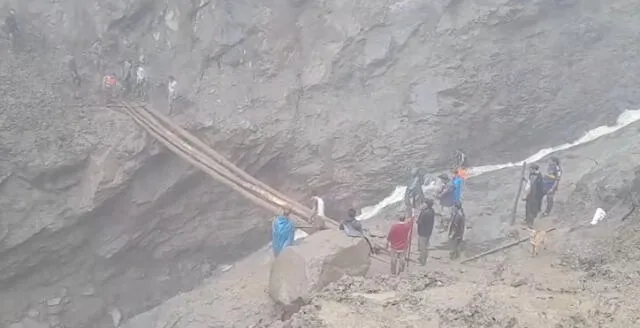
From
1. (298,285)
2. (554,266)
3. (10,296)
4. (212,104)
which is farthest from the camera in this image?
(212,104)

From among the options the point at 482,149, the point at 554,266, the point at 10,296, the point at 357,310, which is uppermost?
the point at 357,310

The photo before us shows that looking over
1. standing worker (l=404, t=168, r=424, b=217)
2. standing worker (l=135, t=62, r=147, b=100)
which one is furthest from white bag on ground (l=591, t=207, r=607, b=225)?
standing worker (l=135, t=62, r=147, b=100)

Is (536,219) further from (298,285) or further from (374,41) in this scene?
(374,41)

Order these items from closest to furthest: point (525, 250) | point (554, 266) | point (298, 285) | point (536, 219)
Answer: point (298, 285) < point (554, 266) < point (525, 250) < point (536, 219)

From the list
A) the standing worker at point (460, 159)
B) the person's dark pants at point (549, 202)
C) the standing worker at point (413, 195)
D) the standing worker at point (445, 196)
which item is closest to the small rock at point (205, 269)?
the standing worker at point (413, 195)

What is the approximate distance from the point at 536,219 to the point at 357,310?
24.3ft

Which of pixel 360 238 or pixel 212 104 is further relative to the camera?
pixel 212 104

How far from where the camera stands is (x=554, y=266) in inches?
407

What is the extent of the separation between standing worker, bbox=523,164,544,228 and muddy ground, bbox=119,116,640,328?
Answer: 1.36 ft

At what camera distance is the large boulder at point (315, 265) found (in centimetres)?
947

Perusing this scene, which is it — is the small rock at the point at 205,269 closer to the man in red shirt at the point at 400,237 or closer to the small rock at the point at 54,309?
the small rock at the point at 54,309

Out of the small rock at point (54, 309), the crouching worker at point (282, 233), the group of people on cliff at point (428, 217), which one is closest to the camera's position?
the group of people on cliff at point (428, 217)

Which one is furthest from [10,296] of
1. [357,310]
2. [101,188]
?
[357,310]

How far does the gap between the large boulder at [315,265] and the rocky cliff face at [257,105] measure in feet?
24.3
